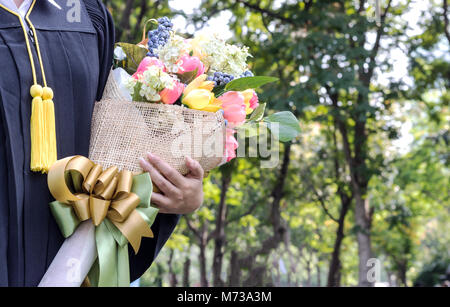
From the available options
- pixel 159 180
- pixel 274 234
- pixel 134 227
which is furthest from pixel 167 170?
pixel 274 234

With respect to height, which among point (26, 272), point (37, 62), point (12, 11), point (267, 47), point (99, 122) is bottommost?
point (26, 272)

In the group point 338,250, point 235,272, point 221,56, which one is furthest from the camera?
point 338,250

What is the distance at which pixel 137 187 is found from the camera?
131 cm

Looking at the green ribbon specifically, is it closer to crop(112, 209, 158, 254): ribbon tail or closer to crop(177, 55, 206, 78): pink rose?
crop(112, 209, 158, 254): ribbon tail

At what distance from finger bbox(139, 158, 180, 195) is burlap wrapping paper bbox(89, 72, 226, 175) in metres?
0.03

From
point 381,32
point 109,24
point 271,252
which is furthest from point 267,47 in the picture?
point 109,24

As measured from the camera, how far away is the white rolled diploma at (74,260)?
1.18m

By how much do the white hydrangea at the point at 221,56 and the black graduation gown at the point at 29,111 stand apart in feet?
1.03

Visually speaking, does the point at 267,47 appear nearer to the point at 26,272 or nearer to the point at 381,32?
the point at 381,32

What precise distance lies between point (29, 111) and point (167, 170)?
401 mm

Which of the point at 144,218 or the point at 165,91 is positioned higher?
the point at 165,91

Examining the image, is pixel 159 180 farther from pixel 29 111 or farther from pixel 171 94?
pixel 29 111

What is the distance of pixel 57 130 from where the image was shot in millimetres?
1313

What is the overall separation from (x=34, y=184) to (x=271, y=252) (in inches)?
288
